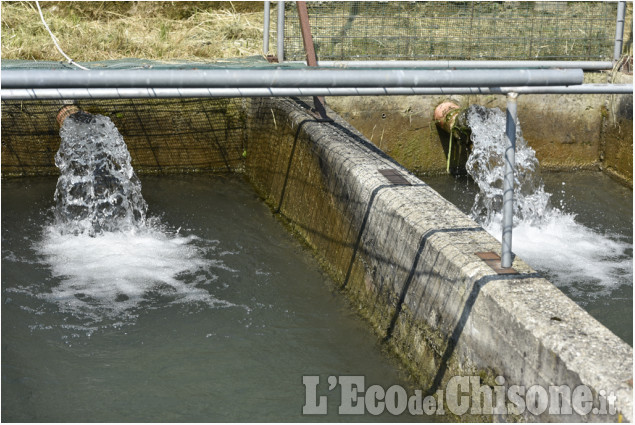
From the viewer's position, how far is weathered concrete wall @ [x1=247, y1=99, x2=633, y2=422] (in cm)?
352

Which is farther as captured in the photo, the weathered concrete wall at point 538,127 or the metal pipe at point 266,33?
the metal pipe at point 266,33

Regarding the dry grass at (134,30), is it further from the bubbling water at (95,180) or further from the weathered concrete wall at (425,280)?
the weathered concrete wall at (425,280)

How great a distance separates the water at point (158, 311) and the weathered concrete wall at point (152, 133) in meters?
0.53

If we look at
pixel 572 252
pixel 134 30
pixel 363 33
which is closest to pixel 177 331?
pixel 572 252

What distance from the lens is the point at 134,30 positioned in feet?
33.1

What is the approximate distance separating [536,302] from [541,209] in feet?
13.2

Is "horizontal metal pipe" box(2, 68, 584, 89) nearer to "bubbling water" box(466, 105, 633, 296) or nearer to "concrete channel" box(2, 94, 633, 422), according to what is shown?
"concrete channel" box(2, 94, 633, 422)

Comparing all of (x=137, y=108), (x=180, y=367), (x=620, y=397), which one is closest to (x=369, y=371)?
(x=180, y=367)

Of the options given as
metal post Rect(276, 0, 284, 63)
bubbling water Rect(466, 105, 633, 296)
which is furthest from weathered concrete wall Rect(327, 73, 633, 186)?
metal post Rect(276, 0, 284, 63)

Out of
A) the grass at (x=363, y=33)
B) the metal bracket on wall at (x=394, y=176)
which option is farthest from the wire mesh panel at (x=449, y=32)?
the metal bracket on wall at (x=394, y=176)

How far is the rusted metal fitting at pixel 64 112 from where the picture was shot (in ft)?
26.0

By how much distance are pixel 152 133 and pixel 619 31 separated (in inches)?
202

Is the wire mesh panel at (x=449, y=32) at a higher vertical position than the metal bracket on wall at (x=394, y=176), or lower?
higher

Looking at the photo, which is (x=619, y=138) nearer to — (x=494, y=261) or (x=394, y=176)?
(x=394, y=176)
